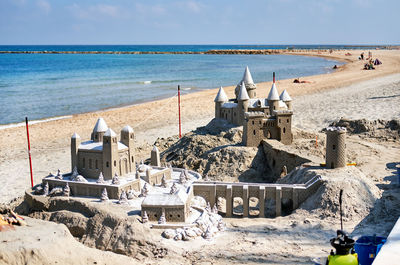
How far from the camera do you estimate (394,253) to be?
9.15m

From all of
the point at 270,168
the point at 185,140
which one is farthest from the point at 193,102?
the point at 270,168

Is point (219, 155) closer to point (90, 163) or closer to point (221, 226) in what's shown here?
point (90, 163)

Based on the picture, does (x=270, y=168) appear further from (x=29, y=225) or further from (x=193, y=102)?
(x=193, y=102)

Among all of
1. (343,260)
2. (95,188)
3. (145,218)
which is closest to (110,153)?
(95,188)

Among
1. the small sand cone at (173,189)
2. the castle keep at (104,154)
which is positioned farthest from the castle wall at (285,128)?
the castle keep at (104,154)

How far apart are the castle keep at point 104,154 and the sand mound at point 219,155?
5.20 metres

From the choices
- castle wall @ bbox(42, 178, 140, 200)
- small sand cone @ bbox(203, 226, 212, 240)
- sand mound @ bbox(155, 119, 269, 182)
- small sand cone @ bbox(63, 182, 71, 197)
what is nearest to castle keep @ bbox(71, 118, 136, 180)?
castle wall @ bbox(42, 178, 140, 200)

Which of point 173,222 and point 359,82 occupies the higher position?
point 359,82

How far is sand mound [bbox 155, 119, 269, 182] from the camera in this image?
26.9m

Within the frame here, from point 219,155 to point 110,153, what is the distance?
753 cm

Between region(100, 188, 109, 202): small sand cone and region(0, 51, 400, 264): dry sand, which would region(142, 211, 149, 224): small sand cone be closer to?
region(0, 51, 400, 264): dry sand

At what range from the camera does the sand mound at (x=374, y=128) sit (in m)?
32.0

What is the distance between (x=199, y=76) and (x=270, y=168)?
62397mm

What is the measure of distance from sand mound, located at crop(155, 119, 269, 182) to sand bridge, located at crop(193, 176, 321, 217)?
3.42 meters
